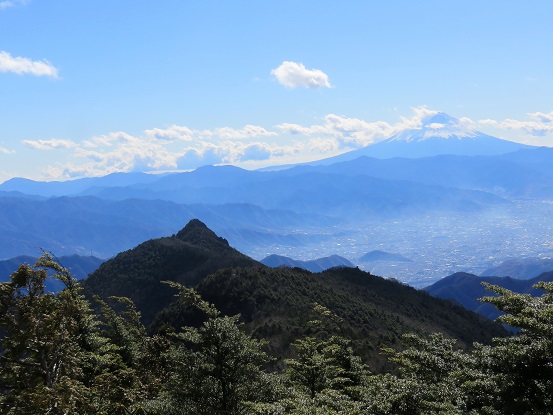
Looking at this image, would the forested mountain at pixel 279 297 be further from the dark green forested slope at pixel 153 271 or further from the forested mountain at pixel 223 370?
the forested mountain at pixel 223 370

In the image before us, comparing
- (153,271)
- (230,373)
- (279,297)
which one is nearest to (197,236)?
(153,271)

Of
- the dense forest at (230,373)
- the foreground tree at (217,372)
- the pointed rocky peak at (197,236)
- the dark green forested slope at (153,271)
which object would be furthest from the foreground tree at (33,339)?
the pointed rocky peak at (197,236)

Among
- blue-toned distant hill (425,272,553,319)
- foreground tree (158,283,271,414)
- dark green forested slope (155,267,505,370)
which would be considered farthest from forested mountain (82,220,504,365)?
blue-toned distant hill (425,272,553,319)

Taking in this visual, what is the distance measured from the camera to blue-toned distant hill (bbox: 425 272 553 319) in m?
160

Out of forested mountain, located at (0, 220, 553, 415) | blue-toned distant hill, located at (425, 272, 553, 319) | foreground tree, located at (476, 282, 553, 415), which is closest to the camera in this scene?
foreground tree, located at (476, 282, 553, 415)

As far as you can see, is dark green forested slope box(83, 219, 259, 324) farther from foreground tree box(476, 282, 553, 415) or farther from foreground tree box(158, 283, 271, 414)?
foreground tree box(476, 282, 553, 415)

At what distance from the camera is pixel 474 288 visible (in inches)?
7136

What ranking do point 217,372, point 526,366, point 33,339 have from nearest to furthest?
point 526,366, point 33,339, point 217,372

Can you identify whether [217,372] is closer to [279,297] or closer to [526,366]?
[526,366]

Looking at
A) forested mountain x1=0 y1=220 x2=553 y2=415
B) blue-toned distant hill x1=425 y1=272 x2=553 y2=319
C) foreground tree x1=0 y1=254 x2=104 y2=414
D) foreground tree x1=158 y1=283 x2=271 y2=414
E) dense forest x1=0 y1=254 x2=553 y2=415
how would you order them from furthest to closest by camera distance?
blue-toned distant hill x1=425 y1=272 x2=553 y2=319 → foreground tree x1=158 y1=283 x2=271 y2=414 → foreground tree x1=0 y1=254 x2=104 y2=414 → forested mountain x1=0 y1=220 x2=553 y2=415 → dense forest x1=0 y1=254 x2=553 y2=415

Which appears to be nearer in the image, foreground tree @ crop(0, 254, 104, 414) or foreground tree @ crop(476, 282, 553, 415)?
foreground tree @ crop(476, 282, 553, 415)

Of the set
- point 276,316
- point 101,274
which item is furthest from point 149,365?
point 101,274

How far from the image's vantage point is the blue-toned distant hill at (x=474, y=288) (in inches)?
6305

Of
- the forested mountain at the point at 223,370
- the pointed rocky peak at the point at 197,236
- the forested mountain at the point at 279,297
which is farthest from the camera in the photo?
the pointed rocky peak at the point at 197,236
